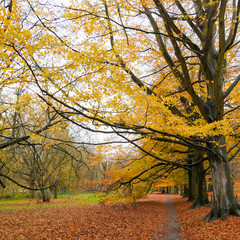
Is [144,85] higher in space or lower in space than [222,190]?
higher

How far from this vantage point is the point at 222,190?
6.20 metres

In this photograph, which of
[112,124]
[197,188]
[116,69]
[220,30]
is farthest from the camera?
[197,188]

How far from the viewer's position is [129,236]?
6.01m

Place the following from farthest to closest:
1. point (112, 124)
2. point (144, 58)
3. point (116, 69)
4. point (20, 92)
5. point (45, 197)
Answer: point (45, 197)
point (144, 58)
point (20, 92)
point (116, 69)
point (112, 124)

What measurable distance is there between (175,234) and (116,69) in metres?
5.37

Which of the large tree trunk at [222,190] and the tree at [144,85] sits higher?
the tree at [144,85]

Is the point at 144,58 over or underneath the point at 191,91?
over

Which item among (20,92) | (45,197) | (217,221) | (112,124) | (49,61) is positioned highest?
(49,61)

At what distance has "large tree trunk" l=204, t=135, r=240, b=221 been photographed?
20.0ft

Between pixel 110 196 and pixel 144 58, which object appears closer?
pixel 144 58

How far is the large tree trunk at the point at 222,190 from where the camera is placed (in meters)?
6.10

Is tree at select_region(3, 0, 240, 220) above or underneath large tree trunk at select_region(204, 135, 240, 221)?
above

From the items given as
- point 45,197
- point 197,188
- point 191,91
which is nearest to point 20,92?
point 191,91

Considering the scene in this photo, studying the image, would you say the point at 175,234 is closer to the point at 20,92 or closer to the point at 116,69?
the point at 116,69
